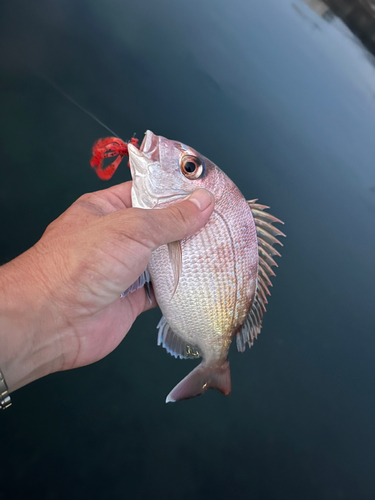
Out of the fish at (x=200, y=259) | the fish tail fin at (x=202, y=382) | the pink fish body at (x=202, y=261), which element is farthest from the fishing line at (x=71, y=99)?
the fish tail fin at (x=202, y=382)

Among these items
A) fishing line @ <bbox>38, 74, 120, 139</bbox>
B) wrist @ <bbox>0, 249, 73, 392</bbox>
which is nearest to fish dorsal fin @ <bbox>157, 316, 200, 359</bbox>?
wrist @ <bbox>0, 249, 73, 392</bbox>

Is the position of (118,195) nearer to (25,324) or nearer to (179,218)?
(179,218)

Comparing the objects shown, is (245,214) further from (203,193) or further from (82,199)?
(82,199)

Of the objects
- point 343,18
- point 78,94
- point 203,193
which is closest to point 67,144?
point 78,94

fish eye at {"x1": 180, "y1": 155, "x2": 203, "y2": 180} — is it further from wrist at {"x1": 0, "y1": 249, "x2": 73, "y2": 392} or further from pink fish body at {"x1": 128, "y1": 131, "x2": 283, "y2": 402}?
wrist at {"x1": 0, "y1": 249, "x2": 73, "y2": 392}

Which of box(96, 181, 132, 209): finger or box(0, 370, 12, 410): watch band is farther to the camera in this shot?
box(96, 181, 132, 209): finger

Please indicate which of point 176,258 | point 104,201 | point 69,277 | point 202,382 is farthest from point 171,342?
point 104,201

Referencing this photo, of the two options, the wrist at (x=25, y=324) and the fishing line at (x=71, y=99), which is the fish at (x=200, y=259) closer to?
the wrist at (x=25, y=324)
